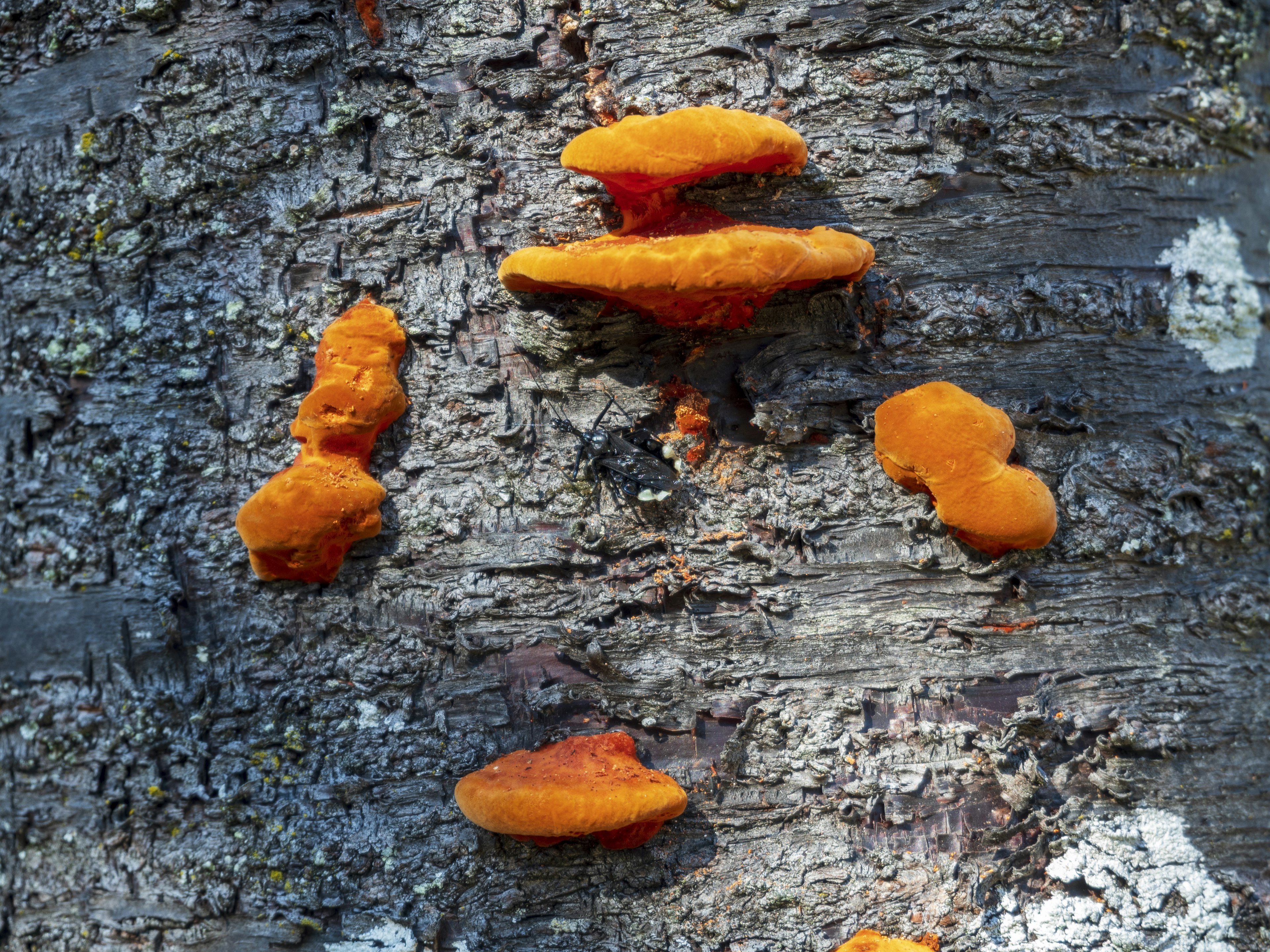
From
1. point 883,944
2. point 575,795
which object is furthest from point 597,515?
point 883,944

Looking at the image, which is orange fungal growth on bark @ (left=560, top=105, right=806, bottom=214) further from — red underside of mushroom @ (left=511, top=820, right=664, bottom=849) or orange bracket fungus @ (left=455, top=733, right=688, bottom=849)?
red underside of mushroom @ (left=511, top=820, right=664, bottom=849)

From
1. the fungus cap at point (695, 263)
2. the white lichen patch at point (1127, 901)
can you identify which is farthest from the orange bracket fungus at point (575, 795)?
the fungus cap at point (695, 263)

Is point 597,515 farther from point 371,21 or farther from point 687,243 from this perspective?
point 371,21

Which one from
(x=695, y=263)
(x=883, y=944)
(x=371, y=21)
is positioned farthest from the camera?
(x=371, y=21)

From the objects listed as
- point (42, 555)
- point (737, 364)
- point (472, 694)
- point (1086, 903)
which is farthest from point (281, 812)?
point (1086, 903)

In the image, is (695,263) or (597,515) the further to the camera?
(597,515)

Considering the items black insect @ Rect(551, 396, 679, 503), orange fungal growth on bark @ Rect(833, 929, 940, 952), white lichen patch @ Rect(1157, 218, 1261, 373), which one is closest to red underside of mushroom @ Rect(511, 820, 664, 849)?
orange fungal growth on bark @ Rect(833, 929, 940, 952)

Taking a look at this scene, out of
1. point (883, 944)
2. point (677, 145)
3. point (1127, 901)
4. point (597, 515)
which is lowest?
point (1127, 901)
